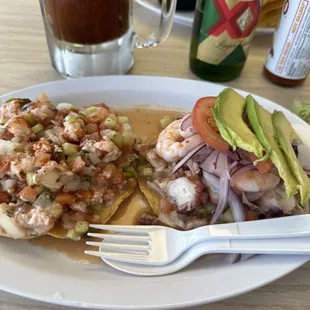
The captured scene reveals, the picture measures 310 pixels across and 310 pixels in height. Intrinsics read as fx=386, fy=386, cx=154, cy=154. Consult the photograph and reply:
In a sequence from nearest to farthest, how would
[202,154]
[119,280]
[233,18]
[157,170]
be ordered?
[119,280] → [202,154] → [157,170] → [233,18]

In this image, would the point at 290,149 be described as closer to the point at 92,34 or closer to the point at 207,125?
the point at 207,125

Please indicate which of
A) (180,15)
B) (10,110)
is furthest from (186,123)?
(180,15)

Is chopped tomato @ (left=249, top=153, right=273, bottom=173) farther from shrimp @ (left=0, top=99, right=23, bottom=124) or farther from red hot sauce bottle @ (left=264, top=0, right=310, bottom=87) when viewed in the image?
shrimp @ (left=0, top=99, right=23, bottom=124)

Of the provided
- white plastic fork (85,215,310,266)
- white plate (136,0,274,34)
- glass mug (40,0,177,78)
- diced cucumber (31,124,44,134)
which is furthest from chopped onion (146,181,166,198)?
white plate (136,0,274,34)

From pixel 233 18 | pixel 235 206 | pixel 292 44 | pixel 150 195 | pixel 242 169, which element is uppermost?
pixel 233 18

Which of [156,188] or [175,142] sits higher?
[175,142]

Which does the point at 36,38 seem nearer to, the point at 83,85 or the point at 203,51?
the point at 83,85

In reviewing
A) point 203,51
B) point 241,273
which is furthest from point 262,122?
point 203,51

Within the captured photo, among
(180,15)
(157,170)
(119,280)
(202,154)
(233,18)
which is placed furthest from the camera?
(180,15)
